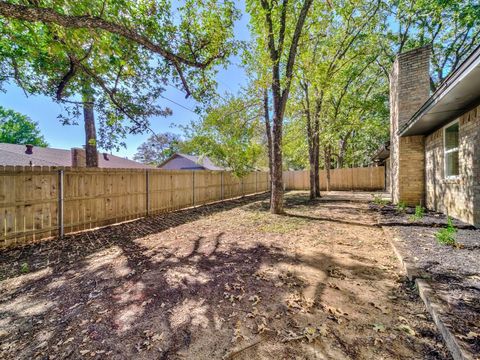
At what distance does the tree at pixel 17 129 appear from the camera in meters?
27.2

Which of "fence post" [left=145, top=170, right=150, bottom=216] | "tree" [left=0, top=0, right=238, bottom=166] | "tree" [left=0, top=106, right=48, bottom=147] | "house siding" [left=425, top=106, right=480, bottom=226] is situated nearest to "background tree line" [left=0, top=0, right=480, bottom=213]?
"tree" [left=0, top=0, right=238, bottom=166]

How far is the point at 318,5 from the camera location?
25.1ft

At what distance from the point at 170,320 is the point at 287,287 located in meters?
1.45

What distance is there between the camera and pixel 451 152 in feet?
19.7

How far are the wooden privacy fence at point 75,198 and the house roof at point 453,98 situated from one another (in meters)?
8.13

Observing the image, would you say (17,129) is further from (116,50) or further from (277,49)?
(277,49)

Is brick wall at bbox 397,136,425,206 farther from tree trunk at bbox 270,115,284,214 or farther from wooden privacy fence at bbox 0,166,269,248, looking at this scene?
wooden privacy fence at bbox 0,166,269,248

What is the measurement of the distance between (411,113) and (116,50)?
957 centimetres

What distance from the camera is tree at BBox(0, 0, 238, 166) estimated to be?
4848mm

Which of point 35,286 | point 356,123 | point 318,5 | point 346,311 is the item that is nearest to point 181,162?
Result: point 356,123

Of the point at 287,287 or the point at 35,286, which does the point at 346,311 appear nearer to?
the point at 287,287

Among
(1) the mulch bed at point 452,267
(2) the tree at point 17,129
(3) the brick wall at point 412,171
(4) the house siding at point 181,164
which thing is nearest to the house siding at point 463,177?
(1) the mulch bed at point 452,267

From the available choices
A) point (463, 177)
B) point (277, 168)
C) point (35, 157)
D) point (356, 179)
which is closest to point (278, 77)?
point (277, 168)

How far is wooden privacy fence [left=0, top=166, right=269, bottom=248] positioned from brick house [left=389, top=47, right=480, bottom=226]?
8127 millimetres
